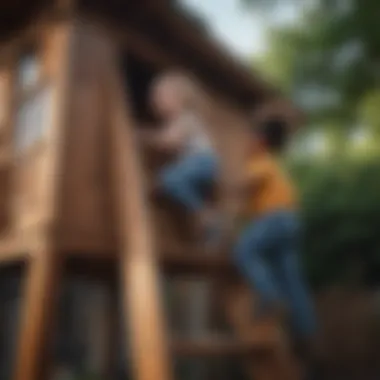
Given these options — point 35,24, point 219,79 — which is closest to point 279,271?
point 219,79

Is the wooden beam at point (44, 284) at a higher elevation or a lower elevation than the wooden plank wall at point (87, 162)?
lower

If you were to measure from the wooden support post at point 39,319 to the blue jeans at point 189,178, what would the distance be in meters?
0.43

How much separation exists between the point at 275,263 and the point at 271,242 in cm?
8

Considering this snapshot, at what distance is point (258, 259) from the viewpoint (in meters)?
2.29

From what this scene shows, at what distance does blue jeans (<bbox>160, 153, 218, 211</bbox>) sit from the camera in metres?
2.26

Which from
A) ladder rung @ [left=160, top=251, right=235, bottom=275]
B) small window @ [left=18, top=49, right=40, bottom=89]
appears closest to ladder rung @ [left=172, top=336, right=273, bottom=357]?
ladder rung @ [left=160, top=251, right=235, bottom=275]

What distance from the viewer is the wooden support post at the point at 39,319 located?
6.70ft

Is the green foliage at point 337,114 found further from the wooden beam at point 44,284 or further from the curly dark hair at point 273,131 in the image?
the wooden beam at point 44,284

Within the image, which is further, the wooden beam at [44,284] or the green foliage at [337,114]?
the green foliage at [337,114]

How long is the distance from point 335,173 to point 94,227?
2.24 m

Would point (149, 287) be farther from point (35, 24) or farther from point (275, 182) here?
point (35, 24)

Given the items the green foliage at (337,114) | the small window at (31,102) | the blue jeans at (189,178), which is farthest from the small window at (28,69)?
the green foliage at (337,114)

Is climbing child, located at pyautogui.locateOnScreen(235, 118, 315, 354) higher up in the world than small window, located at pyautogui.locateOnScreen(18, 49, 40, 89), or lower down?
lower down

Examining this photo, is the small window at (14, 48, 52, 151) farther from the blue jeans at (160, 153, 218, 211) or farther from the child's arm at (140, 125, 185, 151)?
the blue jeans at (160, 153, 218, 211)
